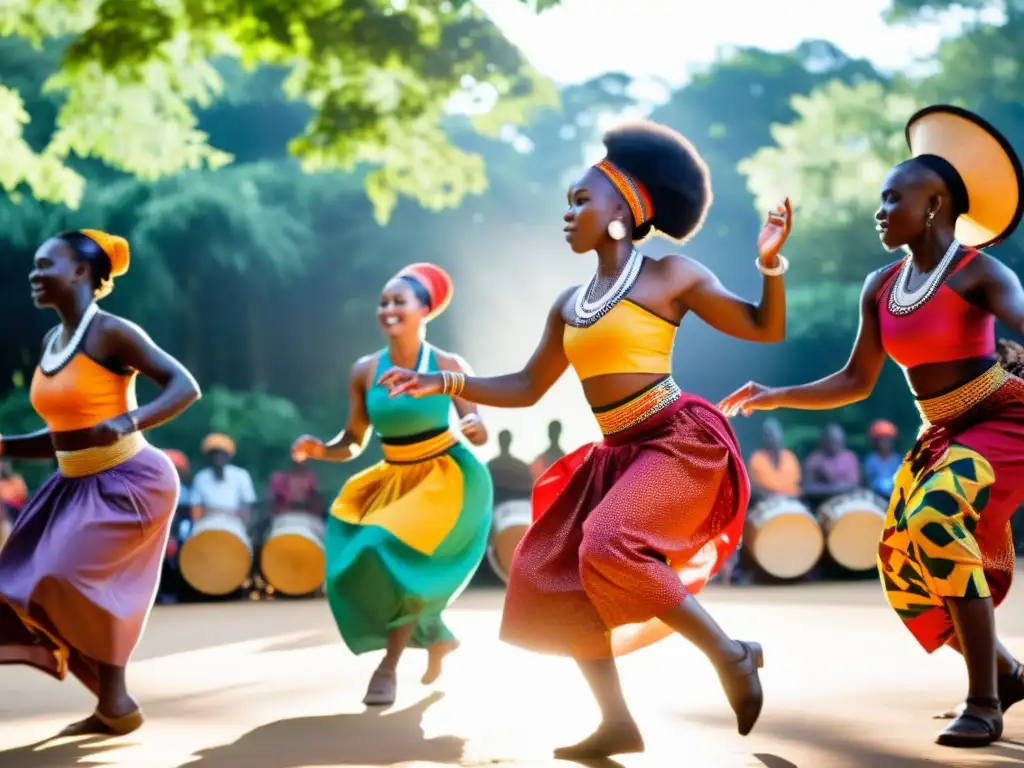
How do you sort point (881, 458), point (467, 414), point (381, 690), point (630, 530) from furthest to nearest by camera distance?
point (881, 458) → point (467, 414) → point (381, 690) → point (630, 530)

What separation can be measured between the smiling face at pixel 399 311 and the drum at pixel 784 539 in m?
7.37

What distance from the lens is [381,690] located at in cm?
649

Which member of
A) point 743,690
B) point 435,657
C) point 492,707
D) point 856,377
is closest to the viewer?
point 743,690

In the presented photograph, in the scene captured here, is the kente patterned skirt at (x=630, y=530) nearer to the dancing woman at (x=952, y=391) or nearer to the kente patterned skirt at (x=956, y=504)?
the dancing woman at (x=952, y=391)

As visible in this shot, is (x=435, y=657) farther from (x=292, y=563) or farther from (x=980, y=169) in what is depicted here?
(x=292, y=563)

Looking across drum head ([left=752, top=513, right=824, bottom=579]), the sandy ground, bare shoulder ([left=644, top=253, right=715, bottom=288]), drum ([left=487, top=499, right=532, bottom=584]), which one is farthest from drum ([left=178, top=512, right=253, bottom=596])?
bare shoulder ([left=644, top=253, right=715, bottom=288])

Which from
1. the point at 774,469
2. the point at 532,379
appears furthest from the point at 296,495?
the point at 532,379

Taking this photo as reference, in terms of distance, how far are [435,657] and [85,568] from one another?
213cm

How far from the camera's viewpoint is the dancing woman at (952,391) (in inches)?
197

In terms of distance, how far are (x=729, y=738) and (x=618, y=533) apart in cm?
109

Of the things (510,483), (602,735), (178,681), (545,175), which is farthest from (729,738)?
(545,175)

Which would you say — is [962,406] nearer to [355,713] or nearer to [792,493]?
[355,713]

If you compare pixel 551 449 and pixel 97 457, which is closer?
pixel 97 457

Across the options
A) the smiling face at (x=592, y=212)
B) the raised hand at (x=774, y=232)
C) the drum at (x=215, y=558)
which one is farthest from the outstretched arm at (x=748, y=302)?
the drum at (x=215, y=558)
